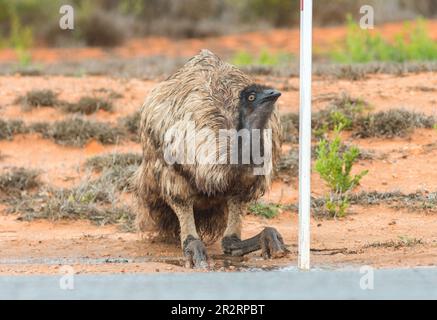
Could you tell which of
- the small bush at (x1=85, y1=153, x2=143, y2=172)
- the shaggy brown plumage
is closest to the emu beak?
the shaggy brown plumage

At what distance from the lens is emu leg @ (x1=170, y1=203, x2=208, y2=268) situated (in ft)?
29.1

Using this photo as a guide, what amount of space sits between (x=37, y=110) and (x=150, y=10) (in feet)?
46.6

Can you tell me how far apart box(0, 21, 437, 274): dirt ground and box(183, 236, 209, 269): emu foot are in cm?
12

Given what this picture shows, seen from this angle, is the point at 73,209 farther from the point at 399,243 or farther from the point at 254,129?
the point at 399,243

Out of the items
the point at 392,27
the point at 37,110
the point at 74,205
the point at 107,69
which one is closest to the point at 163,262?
the point at 74,205

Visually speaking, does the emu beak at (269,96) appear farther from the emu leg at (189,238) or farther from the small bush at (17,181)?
the small bush at (17,181)

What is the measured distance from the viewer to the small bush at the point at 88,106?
14336 mm

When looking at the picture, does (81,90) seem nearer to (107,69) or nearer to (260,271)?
(107,69)

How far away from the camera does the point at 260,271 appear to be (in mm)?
8484

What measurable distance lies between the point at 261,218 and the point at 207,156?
3038 mm

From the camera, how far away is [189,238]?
9.20 meters

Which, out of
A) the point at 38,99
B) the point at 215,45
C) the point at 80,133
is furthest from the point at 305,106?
the point at 215,45

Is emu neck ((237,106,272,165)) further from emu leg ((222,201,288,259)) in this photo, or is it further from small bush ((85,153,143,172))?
small bush ((85,153,143,172))

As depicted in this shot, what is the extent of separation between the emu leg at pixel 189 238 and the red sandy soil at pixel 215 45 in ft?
46.3
